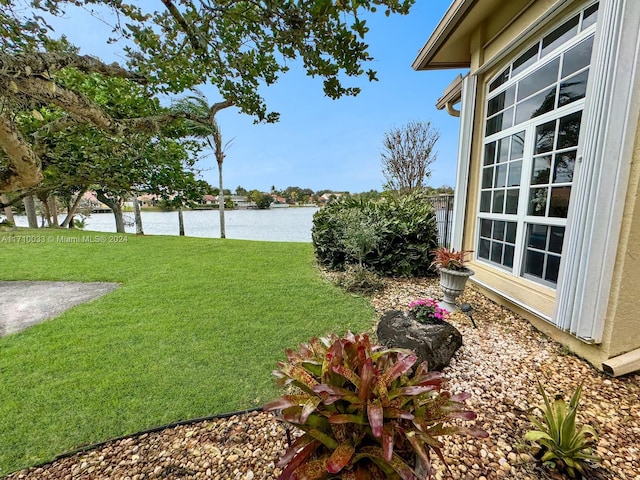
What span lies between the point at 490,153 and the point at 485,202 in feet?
2.48

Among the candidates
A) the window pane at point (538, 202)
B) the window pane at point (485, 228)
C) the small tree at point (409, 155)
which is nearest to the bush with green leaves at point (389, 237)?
the window pane at point (485, 228)

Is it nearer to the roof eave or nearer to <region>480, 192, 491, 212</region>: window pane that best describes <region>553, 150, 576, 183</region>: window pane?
<region>480, 192, 491, 212</region>: window pane

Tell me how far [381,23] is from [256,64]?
0.94 m

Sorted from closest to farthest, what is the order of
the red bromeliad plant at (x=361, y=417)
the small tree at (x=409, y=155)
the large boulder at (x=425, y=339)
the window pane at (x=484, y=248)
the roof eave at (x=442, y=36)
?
the red bromeliad plant at (x=361, y=417) → the large boulder at (x=425, y=339) → the roof eave at (x=442, y=36) → the window pane at (x=484, y=248) → the small tree at (x=409, y=155)

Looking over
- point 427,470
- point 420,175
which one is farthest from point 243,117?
point 420,175

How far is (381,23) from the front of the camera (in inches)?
63.4

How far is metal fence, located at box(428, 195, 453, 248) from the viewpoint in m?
6.22

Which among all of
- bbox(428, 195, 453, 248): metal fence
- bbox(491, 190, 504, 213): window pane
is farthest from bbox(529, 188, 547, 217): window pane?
bbox(428, 195, 453, 248): metal fence

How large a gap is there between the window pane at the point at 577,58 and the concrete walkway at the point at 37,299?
7298mm

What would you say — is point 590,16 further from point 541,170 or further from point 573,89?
point 541,170

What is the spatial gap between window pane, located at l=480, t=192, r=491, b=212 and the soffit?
7.42 feet

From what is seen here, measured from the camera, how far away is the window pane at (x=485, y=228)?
438 cm

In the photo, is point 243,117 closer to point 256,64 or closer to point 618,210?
point 256,64

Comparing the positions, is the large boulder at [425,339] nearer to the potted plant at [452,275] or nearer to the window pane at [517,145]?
Result: the potted plant at [452,275]
